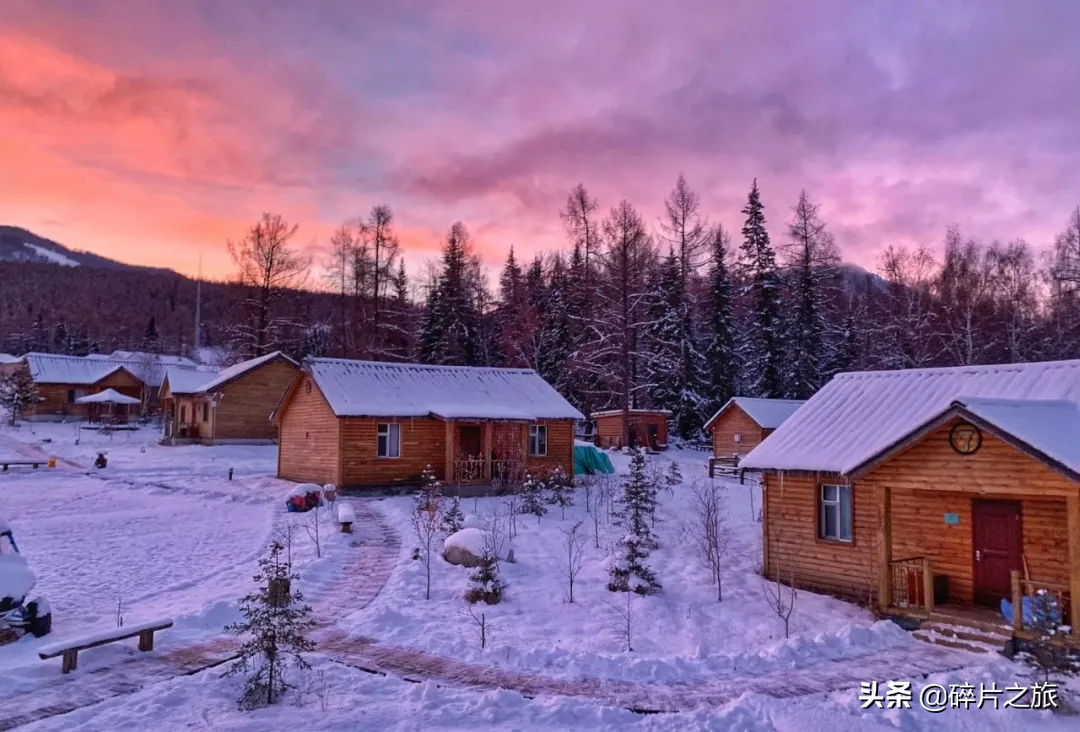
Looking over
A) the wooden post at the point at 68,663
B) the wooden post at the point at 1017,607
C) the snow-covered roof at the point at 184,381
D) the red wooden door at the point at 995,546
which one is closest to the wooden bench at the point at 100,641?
the wooden post at the point at 68,663

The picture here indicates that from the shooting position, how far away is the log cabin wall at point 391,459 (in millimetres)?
25141

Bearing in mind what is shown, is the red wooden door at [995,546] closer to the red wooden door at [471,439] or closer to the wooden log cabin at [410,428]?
the wooden log cabin at [410,428]

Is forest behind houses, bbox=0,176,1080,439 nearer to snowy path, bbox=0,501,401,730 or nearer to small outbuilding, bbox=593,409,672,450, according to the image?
small outbuilding, bbox=593,409,672,450

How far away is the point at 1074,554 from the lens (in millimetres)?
11188

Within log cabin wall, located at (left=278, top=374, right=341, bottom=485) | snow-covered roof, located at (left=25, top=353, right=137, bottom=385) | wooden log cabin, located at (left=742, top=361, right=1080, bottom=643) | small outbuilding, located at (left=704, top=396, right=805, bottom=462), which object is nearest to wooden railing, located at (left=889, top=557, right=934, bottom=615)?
wooden log cabin, located at (left=742, top=361, right=1080, bottom=643)

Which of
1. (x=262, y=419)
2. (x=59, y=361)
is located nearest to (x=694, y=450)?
(x=262, y=419)

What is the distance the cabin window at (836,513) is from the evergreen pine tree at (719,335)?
32.1 meters

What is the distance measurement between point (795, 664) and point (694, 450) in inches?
1366

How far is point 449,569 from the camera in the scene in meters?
15.1

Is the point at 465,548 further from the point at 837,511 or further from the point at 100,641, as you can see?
the point at 837,511

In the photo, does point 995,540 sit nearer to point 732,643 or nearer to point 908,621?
point 908,621

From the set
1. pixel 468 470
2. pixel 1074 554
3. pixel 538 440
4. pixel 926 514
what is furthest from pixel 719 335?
pixel 1074 554

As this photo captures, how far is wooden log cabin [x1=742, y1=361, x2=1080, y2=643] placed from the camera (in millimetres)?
11750

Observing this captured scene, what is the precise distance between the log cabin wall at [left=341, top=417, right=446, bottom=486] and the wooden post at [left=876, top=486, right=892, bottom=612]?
52.6ft
